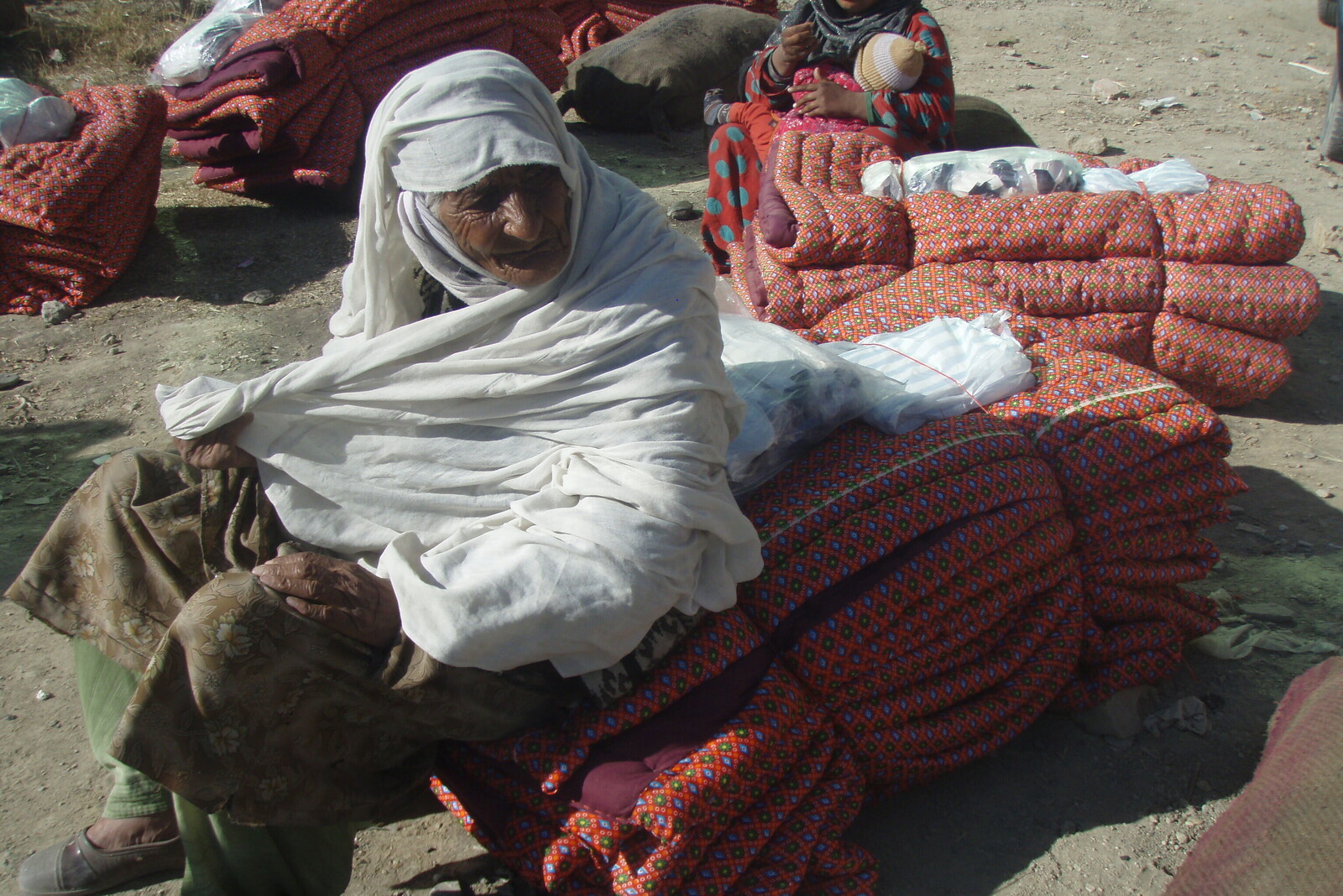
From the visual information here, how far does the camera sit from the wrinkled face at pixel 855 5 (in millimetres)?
4559

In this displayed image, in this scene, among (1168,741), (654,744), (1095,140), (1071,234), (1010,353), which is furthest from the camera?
(1095,140)

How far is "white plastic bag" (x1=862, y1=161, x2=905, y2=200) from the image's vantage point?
379cm

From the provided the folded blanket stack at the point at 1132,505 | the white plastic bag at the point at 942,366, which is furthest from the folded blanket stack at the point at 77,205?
the folded blanket stack at the point at 1132,505

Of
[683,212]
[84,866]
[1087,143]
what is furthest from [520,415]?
[1087,143]

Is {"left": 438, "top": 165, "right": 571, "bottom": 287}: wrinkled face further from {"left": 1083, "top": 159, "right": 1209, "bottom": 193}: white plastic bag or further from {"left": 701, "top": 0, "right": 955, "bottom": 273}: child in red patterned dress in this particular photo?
{"left": 1083, "top": 159, "right": 1209, "bottom": 193}: white plastic bag

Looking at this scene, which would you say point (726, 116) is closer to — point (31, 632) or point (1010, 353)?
point (1010, 353)

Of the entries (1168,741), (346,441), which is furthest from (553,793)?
(1168,741)

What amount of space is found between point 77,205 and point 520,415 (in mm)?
3493

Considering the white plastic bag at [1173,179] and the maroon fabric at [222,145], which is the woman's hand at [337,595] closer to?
the white plastic bag at [1173,179]

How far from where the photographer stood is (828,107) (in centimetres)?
450

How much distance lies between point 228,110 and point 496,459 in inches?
160

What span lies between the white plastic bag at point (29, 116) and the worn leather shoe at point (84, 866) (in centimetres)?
356

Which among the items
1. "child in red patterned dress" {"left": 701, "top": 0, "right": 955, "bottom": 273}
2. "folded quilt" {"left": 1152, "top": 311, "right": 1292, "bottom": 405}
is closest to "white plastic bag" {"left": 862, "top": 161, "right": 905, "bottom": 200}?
"child in red patterned dress" {"left": 701, "top": 0, "right": 955, "bottom": 273}

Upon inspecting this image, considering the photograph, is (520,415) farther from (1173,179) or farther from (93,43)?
(93,43)
